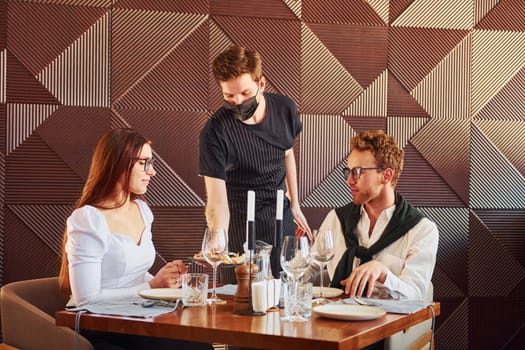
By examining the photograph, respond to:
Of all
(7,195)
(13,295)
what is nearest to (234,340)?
(13,295)

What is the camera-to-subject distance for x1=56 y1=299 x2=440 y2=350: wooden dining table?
2.45m

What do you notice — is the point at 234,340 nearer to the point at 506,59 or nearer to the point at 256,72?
the point at 256,72

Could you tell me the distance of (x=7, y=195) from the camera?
5.33 meters

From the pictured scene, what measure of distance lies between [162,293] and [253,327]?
2.09ft

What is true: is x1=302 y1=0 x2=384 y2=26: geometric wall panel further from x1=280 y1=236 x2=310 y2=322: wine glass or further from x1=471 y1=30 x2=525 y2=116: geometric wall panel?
x1=280 y1=236 x2=310 y2=322: wine glass

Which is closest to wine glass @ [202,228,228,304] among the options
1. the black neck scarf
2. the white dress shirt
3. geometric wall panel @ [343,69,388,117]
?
the white dress shirt

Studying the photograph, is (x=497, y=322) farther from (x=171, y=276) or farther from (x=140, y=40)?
(x=171, y=276)

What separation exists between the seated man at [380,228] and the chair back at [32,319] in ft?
4.16

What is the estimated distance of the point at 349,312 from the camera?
2818mm

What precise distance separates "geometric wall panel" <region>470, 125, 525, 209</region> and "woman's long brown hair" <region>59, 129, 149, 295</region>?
325 cm

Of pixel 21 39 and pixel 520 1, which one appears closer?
pixel 21 39

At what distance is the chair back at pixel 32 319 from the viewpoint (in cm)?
309

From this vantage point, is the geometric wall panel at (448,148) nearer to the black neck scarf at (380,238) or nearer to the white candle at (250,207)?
the black neck scarf at (380,238)

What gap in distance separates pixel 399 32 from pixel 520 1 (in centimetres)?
100
